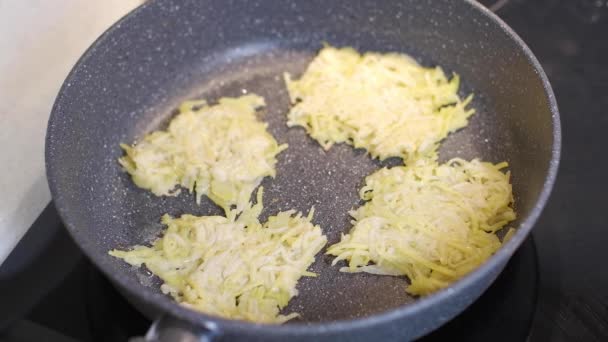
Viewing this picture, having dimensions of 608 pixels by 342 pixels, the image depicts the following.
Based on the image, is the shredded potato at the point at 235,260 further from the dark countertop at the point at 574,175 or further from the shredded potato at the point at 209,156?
the dark countertop at the point at 574,175

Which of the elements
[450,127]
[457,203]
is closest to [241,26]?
[450,127]

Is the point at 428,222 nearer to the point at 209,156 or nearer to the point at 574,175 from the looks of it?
the point at 574,175

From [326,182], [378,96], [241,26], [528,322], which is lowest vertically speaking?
[528,322]

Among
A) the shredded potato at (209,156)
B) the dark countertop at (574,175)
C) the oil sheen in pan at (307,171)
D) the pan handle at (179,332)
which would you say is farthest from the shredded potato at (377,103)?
the pan handle at (179,332)

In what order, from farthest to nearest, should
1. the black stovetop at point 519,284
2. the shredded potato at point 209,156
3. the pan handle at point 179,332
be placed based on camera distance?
the shredded potato at point 209,156 → the black stovetop at point 519,284 → the pan handle at point 179,332

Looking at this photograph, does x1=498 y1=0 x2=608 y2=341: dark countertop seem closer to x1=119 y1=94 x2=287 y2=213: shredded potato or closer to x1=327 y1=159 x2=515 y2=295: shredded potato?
x1=327 y1=159 x2=515 y2=295: shredded potato

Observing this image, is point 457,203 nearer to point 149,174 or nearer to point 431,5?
point 431,5
